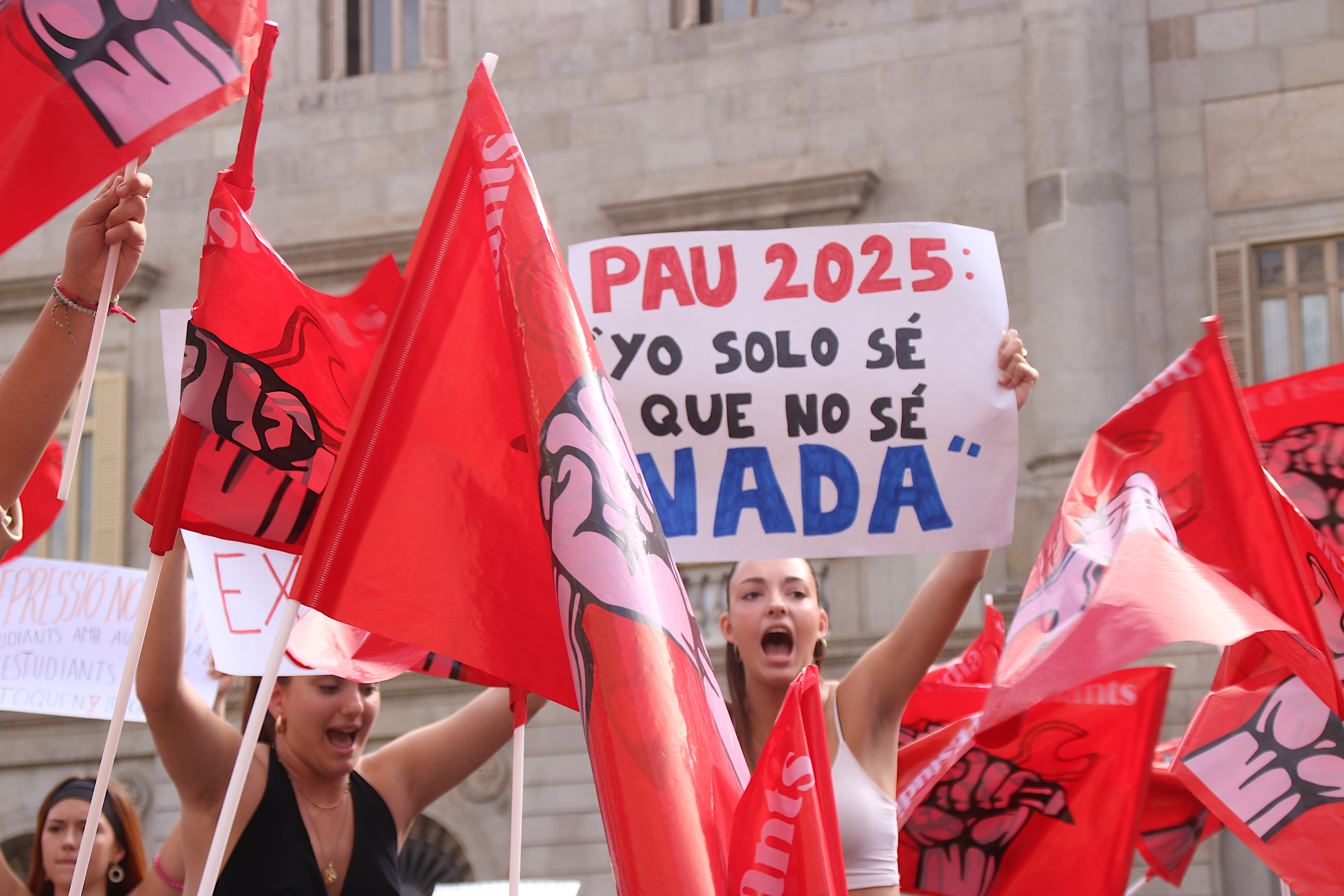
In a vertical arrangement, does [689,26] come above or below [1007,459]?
above

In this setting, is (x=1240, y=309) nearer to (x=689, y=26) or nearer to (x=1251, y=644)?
(x=689, y=26)

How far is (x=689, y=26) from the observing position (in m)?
11.2

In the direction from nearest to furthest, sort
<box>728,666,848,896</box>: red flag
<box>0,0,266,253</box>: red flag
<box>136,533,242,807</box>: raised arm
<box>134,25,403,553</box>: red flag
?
<box>728,666,848,896</box>: red flag → <box>0,0,266,253</box>: red flag → <box>134,25,403,553</box>: red flag → <box>136,533,242,807</box>: raised arm

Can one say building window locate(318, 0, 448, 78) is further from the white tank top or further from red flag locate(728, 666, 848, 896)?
red flag locate(728, 666, 848, 896)

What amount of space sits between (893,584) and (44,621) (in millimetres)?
5662

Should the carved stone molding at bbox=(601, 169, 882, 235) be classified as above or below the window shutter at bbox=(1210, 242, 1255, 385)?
above

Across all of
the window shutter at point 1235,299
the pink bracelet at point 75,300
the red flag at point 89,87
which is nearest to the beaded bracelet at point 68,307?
the pink bracelet at point 75,300

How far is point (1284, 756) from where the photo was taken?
335cm

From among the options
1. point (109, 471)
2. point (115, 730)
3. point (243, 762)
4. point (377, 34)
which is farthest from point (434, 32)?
point (243, 762)

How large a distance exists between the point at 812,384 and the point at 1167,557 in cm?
96

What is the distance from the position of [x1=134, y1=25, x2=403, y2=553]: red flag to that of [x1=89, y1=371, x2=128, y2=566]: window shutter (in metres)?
9.11

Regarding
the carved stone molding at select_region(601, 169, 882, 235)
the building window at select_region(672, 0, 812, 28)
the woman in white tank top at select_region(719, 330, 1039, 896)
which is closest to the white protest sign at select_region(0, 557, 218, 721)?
the woman in white tank top at select_region(719, 330, 1039, 896)

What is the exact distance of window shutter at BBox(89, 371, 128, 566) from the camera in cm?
1150

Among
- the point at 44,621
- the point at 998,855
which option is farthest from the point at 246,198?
the point at 44,621
